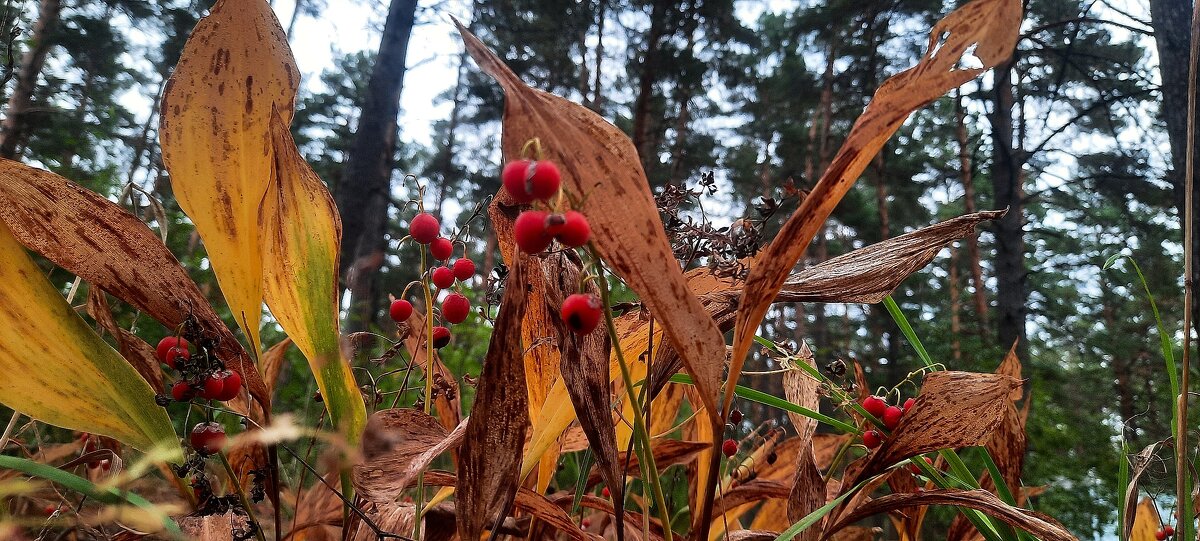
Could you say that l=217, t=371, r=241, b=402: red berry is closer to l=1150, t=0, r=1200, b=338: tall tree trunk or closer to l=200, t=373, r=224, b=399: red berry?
l=200, t=373, r=224, b=399: red berry

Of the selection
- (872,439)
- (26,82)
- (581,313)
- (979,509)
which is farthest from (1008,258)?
(26,82)

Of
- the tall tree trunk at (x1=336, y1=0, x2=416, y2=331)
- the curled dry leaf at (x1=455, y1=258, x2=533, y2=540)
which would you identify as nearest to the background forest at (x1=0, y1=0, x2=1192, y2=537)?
the tall tree trunk at (x1=336, y1=0, x2=416, y2=331)

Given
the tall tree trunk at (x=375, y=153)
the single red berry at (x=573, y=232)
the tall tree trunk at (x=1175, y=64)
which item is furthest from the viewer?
the tall tree trunk at (x=375, y=153)

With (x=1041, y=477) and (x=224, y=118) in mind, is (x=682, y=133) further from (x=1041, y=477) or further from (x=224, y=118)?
(x=224, y=118)

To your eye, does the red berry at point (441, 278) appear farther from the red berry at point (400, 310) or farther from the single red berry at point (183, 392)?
the single red berry at point (183, 392)

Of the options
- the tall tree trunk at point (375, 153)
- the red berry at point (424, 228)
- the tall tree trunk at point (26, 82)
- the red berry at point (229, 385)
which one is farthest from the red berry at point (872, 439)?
the tall tree trunk at point (26, 82)

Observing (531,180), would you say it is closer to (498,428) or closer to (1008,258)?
(498,428)
